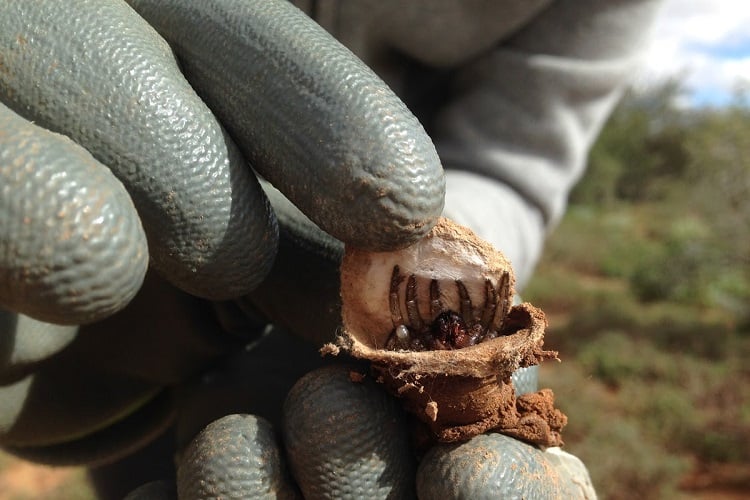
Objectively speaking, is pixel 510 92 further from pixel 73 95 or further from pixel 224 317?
pixel 73 95

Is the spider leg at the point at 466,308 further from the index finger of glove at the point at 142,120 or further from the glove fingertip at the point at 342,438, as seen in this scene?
the index finger of glove at the point at 142,120

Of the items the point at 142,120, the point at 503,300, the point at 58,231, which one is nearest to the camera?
the point at 58,231

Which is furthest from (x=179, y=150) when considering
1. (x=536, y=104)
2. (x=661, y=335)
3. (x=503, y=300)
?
(x=661, y=335)

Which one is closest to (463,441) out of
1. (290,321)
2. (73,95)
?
(290,321)

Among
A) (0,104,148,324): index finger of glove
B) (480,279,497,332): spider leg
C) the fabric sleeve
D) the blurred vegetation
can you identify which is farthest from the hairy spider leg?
the blurred vegetation

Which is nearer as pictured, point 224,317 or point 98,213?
point 98,213

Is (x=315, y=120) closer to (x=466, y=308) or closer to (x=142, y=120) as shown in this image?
(x=142, y=120)
